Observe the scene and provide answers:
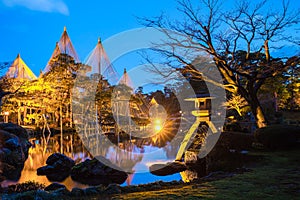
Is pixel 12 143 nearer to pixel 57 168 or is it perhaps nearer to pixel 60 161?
pixel 60 161

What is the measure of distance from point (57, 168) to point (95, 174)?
1.50 meters

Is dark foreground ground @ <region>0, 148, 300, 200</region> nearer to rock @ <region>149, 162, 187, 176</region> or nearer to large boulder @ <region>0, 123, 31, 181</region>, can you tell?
rock @ <region>149, 162, 187, 176</region>

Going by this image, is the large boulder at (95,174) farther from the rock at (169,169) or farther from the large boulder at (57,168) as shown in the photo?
the rock at (169,169)

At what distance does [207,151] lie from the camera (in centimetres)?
641

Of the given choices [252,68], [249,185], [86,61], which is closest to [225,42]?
[252,68]

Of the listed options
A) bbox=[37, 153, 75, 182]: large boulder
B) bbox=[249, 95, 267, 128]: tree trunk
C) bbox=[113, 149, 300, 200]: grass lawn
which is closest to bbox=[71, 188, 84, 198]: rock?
bbox=[113, 149, 300, 200]: grass lawn

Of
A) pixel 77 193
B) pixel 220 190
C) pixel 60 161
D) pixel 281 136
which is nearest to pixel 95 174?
pixel 60 161

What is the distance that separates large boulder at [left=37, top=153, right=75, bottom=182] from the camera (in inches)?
268

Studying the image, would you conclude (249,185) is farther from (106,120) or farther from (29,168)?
(106,120)

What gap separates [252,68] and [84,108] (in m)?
14.7

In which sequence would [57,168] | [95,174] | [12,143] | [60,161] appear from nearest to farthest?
[95,174] < [57,168] < [60,161] < [12,143]

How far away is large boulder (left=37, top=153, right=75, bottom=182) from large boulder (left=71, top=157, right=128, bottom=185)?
0.38 metres

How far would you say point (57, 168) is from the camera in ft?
23.7

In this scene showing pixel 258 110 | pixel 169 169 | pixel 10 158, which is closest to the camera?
pixel 169 169
